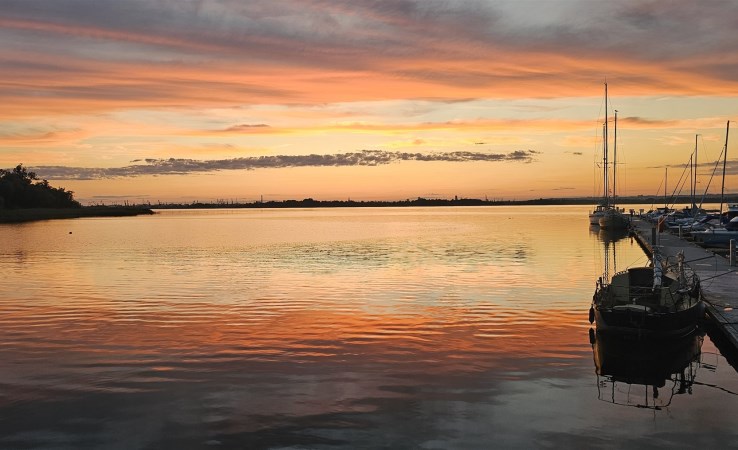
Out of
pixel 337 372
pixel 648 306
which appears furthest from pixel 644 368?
pixel 337 372

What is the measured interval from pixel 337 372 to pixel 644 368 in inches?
391

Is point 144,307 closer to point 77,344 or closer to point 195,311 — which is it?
point 195,311

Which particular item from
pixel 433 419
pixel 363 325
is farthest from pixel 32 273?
pixel 433 419

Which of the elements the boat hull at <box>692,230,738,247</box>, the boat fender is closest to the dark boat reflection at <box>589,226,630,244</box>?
the boat hull at <box>692,230,738,247</box>

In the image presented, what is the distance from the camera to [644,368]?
2077 cm

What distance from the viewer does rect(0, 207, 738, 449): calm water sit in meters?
14.6

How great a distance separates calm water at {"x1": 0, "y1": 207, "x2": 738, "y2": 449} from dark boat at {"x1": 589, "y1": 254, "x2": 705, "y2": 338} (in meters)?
0.85

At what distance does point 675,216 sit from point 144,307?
98.7 meters

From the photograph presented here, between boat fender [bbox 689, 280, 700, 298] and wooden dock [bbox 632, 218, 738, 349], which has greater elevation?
boat fender [bbox 689, 280, 700, 298]

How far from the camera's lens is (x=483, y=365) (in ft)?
67.5

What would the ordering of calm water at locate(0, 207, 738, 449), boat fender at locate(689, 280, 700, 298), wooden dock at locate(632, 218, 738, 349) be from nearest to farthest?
calm water at locate(0, 207, 738, 449)
wooden dock at locate(632, 218, 738, 349)
boat fender at locate(689, 280, 700, 298)

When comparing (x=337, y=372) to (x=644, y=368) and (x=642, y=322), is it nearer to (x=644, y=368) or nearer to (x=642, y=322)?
(x=644, y=368)

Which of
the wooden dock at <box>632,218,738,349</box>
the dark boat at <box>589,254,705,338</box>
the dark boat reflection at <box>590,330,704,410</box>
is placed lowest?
the dark boat reflection at <box>590,330,704,410</box>

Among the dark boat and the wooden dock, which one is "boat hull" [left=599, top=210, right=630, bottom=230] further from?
the dark boat
